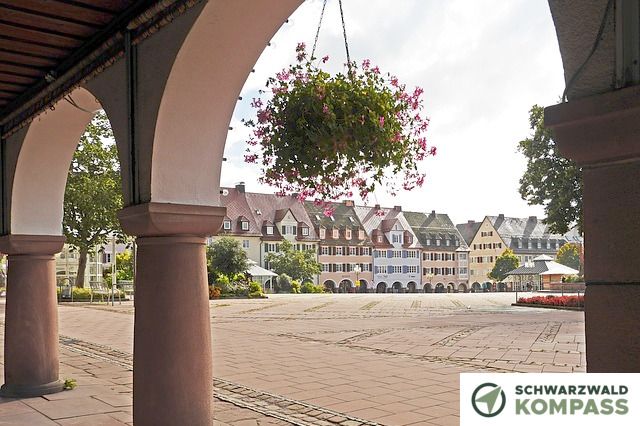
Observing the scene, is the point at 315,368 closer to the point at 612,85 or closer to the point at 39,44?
the point at 39,44

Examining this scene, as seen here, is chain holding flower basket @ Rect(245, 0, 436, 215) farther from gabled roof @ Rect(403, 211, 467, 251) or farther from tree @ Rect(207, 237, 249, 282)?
gabled roof @ Rect(403, 211, 467, 251)

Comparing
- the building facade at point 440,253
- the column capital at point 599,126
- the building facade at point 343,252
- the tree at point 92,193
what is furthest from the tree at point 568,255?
the column capital at point 599,126

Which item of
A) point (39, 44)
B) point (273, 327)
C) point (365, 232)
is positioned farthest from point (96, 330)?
point (365, 232)

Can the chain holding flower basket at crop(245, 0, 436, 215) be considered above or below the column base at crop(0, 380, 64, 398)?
above

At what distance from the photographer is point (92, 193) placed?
22812mm

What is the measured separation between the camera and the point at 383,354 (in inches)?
358

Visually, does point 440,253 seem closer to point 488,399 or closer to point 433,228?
point 433,228

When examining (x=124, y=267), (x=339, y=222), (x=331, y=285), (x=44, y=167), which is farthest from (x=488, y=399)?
(x=339, y=222)

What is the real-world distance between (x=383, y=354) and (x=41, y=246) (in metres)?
4.86

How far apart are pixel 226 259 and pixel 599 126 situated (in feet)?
120

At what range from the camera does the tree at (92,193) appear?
22.7 meters

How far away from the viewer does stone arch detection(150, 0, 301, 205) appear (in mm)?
3365

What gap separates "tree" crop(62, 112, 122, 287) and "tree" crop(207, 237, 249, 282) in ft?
43.6

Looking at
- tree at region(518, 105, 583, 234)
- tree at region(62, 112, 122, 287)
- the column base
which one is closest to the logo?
the column base
